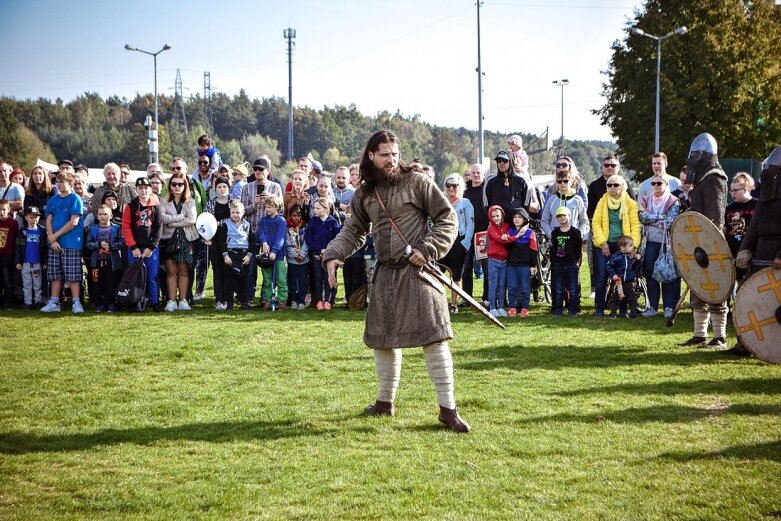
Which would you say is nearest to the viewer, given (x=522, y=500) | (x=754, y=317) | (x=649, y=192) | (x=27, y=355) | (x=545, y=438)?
(x=522, y=500)

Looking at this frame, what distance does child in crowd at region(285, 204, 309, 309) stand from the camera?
498 inches

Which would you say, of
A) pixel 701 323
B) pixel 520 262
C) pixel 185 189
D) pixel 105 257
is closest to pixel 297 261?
pixel 185 189

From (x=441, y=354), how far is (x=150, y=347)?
4467 millimetres

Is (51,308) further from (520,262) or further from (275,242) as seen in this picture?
(520,262)

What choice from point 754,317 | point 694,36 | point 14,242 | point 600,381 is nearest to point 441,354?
point 600,381

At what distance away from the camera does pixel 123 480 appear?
189 inches

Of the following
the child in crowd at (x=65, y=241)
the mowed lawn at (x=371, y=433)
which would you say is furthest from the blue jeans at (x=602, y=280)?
the child in crowd at (x=65, y=241)

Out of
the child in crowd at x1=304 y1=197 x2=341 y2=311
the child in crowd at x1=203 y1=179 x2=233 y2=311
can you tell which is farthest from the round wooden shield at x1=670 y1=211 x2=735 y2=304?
the child in crowd at x1=203 y1=179 x2=233 y2=311

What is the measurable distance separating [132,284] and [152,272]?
382mm

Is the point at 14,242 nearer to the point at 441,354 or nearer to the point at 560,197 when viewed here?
the point at 560,197

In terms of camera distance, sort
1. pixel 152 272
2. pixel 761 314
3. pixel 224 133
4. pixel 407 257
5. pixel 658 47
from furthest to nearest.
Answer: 1. pixel 224 133
2. pixel 658 47
3. pixel 152 272
4. pixel 761 314
5. pixel 407 257

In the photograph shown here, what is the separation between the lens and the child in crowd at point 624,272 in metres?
11.5

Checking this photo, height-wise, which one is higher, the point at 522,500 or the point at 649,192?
the point at 649,192

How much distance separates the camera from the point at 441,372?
5875 millimetres
